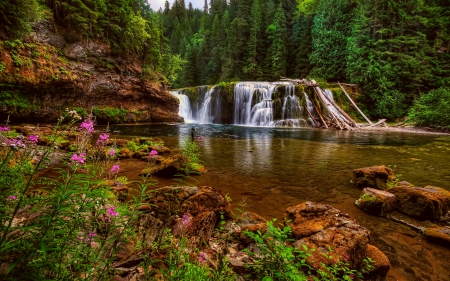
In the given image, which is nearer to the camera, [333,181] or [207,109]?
[333,181]

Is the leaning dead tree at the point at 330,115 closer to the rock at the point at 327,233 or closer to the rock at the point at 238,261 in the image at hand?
the rock at the point at 327,233

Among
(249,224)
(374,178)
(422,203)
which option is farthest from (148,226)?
(374,178)

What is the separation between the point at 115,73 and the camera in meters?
21.5

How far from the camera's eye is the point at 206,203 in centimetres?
373

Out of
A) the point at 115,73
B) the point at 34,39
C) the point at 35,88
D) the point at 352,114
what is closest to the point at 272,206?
the point at 35,88

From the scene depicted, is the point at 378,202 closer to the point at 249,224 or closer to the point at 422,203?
the point at 422,203

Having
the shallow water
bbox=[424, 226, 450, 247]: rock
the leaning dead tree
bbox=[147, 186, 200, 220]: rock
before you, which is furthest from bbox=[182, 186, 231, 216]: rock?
the leaning dead tree

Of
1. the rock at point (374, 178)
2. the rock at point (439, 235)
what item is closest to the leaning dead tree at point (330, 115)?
the rock at point (374, 178)

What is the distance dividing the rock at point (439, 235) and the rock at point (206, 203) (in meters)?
3.44

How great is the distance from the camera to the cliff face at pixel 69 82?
1377 centimetres

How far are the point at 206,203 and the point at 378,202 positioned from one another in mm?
A: 3587

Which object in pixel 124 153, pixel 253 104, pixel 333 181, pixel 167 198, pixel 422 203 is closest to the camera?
pixel 167 198

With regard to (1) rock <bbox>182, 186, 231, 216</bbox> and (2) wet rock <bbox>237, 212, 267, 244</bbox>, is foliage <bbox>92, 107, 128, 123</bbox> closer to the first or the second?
(1) rock <bbox>182, 186, 231, 216</bbox>

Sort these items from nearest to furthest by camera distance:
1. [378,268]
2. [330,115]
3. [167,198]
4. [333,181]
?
[378,268] → [167,198] → [333,181] → [330,115]
